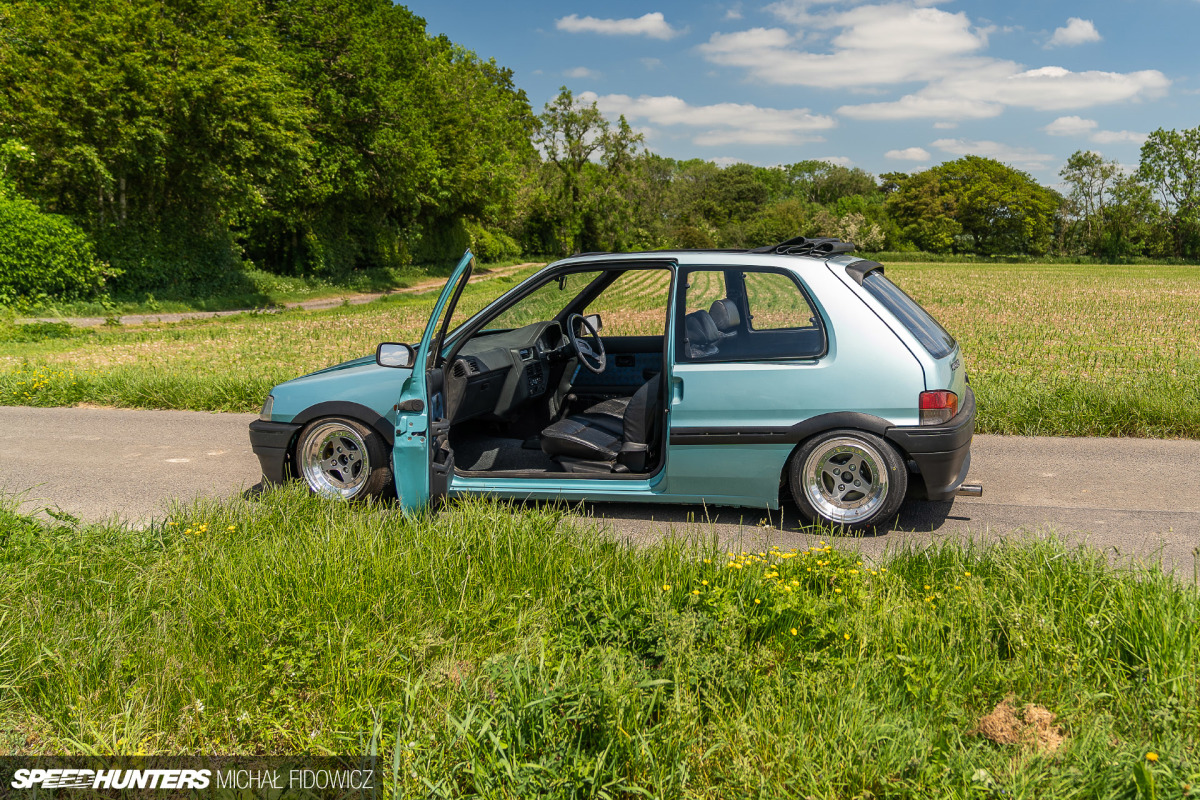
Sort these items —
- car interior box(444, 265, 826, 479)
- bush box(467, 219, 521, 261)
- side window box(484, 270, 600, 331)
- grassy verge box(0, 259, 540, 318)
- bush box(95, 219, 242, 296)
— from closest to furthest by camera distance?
1. car interior box(444, 265, 826, 479)
2. side window box(484, 270, 600, 331)
3. grassy verge box(0, 259, 540, 318)
4. bush box(95, 219, 242, 296)
5. bush box(467, 219, 521, 261)

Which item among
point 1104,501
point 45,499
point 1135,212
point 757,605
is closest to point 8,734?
point 757,605

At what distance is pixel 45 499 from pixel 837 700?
589 centimetres

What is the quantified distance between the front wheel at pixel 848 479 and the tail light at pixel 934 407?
0.26 meters

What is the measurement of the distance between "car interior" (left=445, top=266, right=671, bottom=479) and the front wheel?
0.89 metres

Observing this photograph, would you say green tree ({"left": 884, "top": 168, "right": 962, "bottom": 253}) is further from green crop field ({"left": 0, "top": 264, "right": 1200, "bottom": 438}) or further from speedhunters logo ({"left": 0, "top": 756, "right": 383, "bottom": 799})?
speedhunters logo ({"left": 0, "top": 756, "right": 383, "bottom": 799})

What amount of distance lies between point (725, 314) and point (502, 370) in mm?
1668

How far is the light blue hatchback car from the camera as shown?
4.82 metres

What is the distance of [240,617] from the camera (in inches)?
137

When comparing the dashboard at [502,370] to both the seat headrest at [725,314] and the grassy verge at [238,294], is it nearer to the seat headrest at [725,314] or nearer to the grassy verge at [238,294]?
the seat headrest at [725,314]

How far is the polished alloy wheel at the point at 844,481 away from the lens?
16.0 feet

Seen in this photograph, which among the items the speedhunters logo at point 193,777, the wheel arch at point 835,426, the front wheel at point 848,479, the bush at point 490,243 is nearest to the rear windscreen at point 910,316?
the wheel arch at point 835,426

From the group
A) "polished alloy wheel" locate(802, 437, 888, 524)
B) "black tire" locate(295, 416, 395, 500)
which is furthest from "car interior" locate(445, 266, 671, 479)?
"polished alloy wheel" locate(802, 437, 888, 524)

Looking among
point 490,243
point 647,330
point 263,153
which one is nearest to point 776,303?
point 647,330

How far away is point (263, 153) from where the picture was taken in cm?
2611
